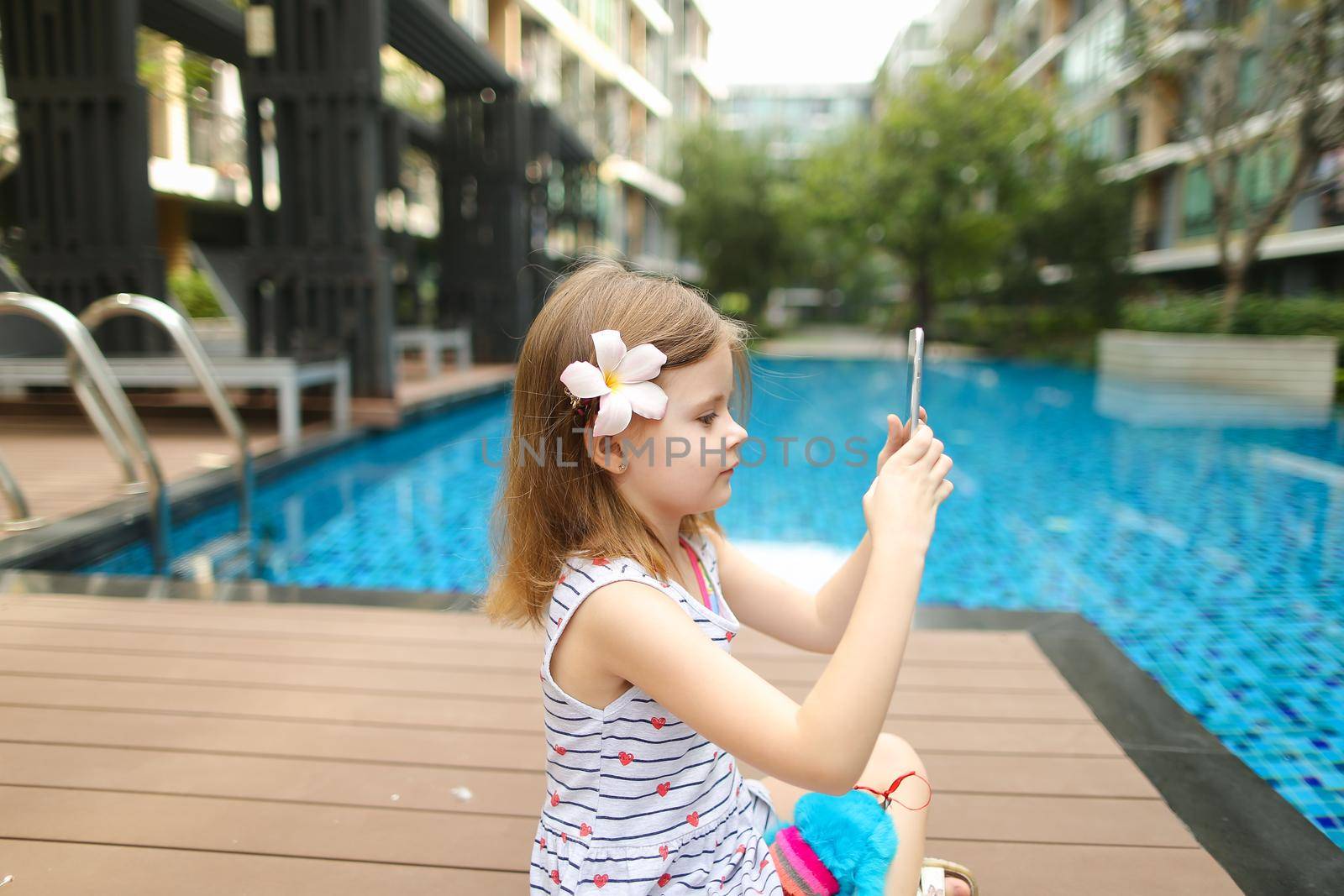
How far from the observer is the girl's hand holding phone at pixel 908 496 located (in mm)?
936

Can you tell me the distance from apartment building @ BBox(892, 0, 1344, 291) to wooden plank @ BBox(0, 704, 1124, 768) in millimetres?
12856

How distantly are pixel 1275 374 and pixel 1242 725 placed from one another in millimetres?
9599

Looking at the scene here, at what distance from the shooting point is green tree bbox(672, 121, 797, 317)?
21391mm

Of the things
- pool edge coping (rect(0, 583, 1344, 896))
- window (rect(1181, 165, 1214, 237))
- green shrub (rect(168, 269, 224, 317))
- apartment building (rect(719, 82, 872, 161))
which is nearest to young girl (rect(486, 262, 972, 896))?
pool edge coping (rect(0, 583, 1344, 896))

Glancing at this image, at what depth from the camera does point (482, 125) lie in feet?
37.4

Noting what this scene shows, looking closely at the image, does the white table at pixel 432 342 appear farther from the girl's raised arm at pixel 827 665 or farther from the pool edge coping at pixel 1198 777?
the girl's raised arm at pixel 827 665

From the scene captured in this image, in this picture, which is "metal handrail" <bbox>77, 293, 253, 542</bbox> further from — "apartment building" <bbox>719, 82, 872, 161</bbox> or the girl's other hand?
"apartment building" <bbox>719, 82, 872, 161</bbox>

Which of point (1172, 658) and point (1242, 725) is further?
point (1172, 658)

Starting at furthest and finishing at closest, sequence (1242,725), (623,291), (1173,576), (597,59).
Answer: (597,59) < (1173,576) < (1242,725) < (623,291)

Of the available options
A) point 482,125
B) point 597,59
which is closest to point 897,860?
point 482,125

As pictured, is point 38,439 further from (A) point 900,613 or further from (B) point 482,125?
(B) point 482,125

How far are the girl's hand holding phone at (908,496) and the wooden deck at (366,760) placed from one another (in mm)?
748

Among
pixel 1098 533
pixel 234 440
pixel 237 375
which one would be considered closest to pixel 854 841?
pixel 234 440

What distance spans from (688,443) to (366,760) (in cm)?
111
